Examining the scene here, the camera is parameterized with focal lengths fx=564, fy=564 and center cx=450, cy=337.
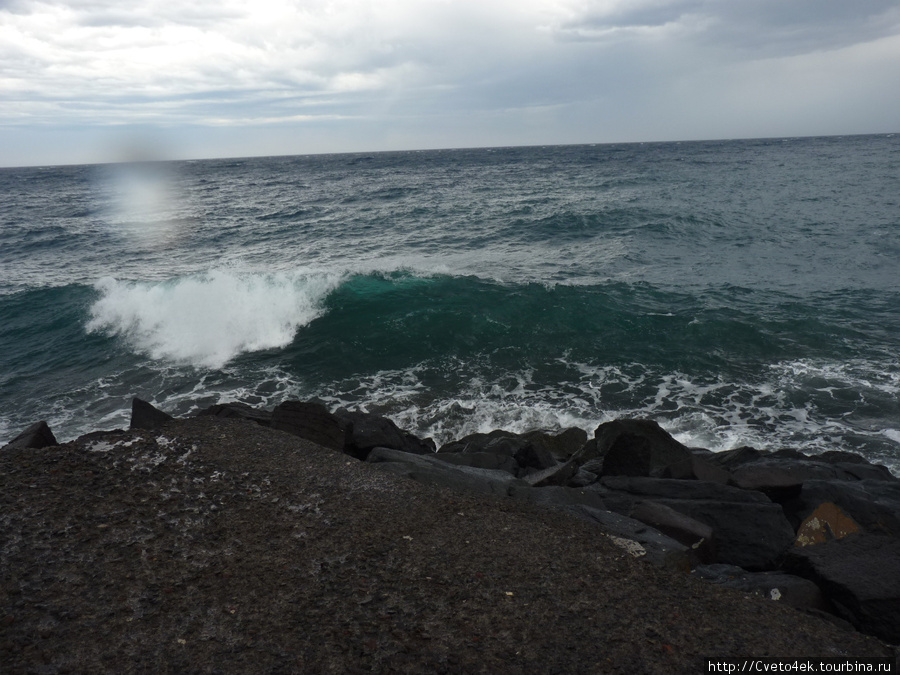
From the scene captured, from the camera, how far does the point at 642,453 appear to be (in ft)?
23.7

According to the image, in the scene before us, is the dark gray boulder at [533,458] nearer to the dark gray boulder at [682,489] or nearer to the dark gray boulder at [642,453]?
the dark gray boulder at [642,453]

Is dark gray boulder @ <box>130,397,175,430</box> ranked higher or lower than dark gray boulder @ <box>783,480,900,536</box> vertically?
higher

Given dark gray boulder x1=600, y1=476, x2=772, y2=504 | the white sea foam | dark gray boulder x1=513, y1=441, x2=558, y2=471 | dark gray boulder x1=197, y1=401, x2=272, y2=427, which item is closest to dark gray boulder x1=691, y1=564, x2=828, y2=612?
dark gray boulder x1=600, y1=476, x2=772, y2=504

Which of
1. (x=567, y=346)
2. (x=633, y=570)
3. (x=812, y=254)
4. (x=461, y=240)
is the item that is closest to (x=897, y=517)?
(x=633, y=570)

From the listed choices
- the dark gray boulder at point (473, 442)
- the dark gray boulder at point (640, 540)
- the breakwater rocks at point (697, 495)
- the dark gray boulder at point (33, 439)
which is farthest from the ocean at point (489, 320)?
the dark gray boulder at point (640, 540)

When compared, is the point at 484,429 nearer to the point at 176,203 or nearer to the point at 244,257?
the point at 244,257

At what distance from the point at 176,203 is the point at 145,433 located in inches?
1611

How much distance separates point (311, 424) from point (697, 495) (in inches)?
181


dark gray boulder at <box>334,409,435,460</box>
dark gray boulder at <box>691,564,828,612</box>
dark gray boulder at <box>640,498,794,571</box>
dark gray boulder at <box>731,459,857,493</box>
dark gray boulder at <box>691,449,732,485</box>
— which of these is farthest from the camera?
dark gray boulder at <box>334,409,435,460</box>

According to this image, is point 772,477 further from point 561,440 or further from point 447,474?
point 447,474

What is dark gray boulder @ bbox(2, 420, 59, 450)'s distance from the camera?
6.10 meters

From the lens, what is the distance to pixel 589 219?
2800 centimetres

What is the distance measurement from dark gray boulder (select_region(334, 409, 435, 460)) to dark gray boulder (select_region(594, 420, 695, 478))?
Answer: 2.70 meters

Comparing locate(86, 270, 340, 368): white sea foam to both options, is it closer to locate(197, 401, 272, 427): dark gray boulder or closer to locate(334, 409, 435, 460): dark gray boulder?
locate(197, 401, 272, 427): dark gray boulder
